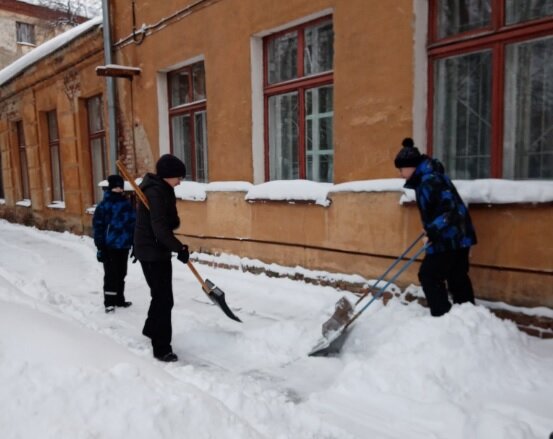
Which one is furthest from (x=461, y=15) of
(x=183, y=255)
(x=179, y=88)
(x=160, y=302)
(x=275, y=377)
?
(x=179, y=88)

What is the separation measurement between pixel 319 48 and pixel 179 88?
3.17m

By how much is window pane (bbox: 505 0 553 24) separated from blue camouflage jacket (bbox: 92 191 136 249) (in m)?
4.26

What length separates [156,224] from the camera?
3619 millimetres

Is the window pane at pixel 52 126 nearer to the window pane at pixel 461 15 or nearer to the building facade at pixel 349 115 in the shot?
the building facade at pixel 349 115

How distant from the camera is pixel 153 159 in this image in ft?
26.7

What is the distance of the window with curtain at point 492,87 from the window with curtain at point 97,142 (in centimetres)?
775

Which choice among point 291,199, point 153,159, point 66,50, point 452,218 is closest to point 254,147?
point 291,199

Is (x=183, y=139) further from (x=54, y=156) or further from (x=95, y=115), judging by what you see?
(x=54, y=156)

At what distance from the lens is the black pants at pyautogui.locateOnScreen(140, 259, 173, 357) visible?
374 centimetres

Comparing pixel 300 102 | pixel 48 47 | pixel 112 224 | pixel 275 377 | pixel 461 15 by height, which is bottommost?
pixel 275 377

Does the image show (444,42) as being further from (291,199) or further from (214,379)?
(214,379)

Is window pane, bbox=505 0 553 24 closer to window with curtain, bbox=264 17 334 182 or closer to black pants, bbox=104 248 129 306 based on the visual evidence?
window with curtain, bbox=264 17 334 182

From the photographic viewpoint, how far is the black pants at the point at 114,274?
517cm

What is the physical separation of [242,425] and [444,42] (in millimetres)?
3795
